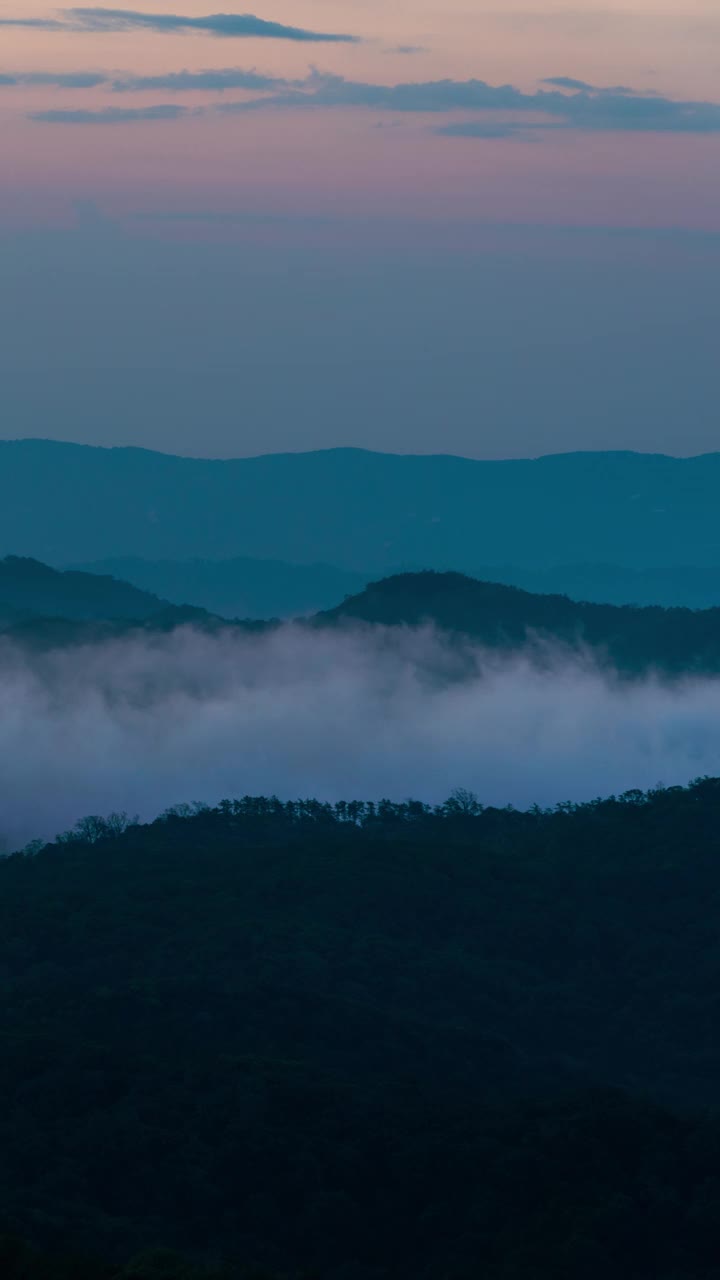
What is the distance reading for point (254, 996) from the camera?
80000 millimetres

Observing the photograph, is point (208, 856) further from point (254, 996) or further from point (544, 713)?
point (544, 713)

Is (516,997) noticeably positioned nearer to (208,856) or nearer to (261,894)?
(261,894)

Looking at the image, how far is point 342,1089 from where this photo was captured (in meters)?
63.3

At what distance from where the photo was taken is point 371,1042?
7638cm

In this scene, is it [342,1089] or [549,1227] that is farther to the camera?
[342,1089]

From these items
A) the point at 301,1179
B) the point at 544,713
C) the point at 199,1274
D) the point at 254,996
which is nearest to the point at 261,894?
the point at 254,996

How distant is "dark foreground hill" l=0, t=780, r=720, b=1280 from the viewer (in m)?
54.4

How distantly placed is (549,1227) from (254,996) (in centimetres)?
2849

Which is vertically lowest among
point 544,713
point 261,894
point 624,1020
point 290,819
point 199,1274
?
point 199,1274

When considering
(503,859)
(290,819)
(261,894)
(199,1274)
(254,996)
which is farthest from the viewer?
(290,819)

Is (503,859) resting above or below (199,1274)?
above

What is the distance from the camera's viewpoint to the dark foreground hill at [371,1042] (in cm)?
5444

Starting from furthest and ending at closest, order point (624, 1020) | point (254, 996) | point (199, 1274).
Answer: point (624, 1020), point (254, 996), point (199, 1274)

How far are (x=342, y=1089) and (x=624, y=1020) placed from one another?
2826 cm
